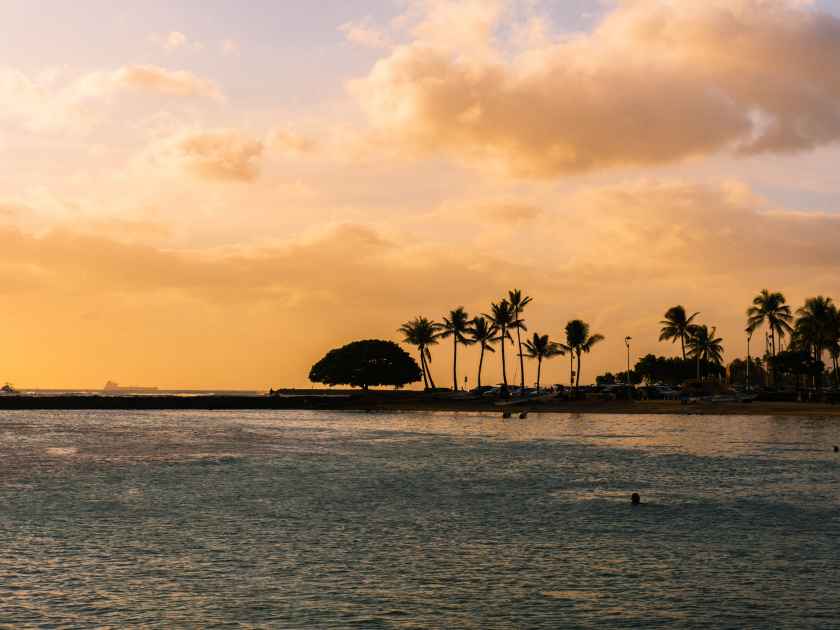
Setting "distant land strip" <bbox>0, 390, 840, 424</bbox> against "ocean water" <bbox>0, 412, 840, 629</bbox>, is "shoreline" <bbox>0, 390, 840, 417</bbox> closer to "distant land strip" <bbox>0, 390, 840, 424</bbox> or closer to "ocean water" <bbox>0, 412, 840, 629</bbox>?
"distant land strip" <bbox>0, 390, 840, 424</bbox>

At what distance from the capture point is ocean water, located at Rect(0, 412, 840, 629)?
22.5 metres

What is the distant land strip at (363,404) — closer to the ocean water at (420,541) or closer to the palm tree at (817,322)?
the palm tree at (817,322)

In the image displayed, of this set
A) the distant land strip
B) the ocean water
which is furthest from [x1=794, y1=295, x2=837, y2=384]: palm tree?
the ocean water

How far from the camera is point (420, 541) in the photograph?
32.6 metres

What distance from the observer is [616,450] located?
3073 inches

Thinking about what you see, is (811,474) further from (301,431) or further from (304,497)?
(301,431)

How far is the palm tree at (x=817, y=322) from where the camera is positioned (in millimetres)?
163375

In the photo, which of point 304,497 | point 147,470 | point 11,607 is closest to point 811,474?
point 304,497

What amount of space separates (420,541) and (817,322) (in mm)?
151110

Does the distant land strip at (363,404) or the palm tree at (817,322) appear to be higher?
the palm tree at (817,322)

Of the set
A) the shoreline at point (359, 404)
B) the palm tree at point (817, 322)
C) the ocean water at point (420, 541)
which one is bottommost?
the ocean water at point (420, 541)

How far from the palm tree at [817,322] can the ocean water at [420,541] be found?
102 metres

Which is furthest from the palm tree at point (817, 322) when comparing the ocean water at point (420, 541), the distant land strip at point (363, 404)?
the ocean water at point (420, 541)

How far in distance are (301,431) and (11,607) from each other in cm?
8960
